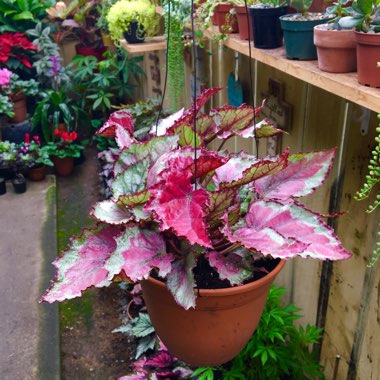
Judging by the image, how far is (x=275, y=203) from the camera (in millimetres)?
968

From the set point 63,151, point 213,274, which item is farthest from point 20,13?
point 213,274

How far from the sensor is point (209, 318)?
1.02 m

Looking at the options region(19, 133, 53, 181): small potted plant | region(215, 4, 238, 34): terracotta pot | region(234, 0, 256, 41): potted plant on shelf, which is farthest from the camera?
region(19, 133, 53, 181): small potted plant

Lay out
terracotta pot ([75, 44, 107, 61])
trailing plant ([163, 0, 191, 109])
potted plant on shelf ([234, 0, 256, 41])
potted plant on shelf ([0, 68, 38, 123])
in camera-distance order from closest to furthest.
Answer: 1. potted plant on shelf ([234, 0, 256, 41])
2. trailing plant ([163, 0, 191, 109])
3. potted plant on shelf ([0, 68, 38, 123])
4. terracotta pot ([75, 44, 107, 61])

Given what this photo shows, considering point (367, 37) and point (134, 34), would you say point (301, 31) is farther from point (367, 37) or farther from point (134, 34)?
point (134, 34)

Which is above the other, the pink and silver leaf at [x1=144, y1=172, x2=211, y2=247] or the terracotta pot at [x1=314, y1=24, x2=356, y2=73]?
the terracotta pot at [x1=314, y1=24, x2=356, y2=73]

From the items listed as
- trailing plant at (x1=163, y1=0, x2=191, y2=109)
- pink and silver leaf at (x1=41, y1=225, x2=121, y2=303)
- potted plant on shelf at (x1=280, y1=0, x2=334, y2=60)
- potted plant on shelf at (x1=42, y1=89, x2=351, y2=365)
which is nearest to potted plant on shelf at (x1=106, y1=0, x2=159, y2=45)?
trailing plant at (x1=163, y1=0, x2=191, y2=109)

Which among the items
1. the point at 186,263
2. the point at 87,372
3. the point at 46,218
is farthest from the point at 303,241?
the point at 46,218

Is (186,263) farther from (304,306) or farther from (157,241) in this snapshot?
(304,306)

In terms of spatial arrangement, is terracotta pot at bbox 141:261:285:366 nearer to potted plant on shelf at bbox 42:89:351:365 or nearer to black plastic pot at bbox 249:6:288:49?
potted plant on shelf at bbox 42:89:351:365

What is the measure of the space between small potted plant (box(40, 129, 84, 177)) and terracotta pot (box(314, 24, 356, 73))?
3.14m

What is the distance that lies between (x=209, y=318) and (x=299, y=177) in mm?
375

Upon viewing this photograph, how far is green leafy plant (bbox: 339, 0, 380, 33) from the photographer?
38.5 inches

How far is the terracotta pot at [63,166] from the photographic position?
4.11 metres
